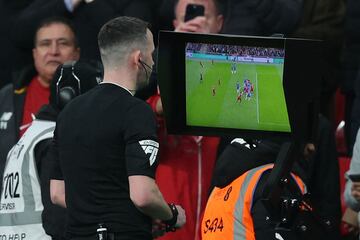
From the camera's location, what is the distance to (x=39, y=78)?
862 centimetres

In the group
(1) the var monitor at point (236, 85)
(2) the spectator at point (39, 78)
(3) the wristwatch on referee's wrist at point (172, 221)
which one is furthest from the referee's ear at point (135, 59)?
(2) the spectator at point (39, 78)

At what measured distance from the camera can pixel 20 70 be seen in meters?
9.20

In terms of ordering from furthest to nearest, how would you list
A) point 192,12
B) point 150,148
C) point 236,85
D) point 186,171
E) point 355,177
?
point 192,12, point 186,171, point 355,177, point 150,148, point 236,85

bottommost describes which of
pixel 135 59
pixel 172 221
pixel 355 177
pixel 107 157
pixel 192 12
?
pixel 172 221

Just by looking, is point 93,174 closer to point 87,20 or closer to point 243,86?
point 243,86

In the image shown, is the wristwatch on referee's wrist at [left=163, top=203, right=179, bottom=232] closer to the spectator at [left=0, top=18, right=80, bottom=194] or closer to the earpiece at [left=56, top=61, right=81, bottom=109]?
the earpiece at [left=56, top=61, right=81, bottom=109]

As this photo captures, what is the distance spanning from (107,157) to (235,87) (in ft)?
2.38

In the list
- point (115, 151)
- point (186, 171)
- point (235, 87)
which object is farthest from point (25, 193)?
point (235, 87)

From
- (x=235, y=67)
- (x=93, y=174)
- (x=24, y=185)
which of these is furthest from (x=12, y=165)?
(x=235, y=67)

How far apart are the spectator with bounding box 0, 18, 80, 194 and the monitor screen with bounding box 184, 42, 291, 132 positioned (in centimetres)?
287

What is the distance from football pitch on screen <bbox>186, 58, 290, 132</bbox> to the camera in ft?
18.4

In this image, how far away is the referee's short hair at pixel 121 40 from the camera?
5.98m

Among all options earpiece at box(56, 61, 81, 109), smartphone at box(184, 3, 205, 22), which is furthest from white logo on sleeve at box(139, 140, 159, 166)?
smartphone at box(184, 3, 205, 22)

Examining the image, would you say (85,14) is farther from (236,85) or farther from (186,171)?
(236,85)
